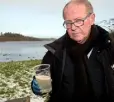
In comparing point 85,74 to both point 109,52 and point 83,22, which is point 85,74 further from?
point 83,22

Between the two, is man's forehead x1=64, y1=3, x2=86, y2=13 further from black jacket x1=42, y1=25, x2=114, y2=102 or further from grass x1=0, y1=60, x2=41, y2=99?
grass x1=0, y1=60, x2=41, y2=99

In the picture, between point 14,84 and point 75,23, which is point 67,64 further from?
point 14,84

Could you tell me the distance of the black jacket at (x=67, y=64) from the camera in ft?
12.3

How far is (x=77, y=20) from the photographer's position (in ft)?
12.1

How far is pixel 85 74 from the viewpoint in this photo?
3881 mm

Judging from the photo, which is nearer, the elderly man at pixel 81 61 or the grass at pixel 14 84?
the elderly man at pixel 81 61

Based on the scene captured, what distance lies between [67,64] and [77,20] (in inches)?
21.2

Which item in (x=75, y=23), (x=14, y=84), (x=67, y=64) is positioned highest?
(x=75, y=23)

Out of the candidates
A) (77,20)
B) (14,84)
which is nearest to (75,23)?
(77,20)

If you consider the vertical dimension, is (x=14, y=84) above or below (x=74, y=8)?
below

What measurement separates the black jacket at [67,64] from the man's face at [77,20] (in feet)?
0.78

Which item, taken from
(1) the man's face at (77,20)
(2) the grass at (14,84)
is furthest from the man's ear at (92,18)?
(2) the grass at (14,84)

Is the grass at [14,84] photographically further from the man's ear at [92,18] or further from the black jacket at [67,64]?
the man's ear at [92,18]

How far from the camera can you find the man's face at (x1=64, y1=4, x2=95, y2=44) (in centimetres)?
369
